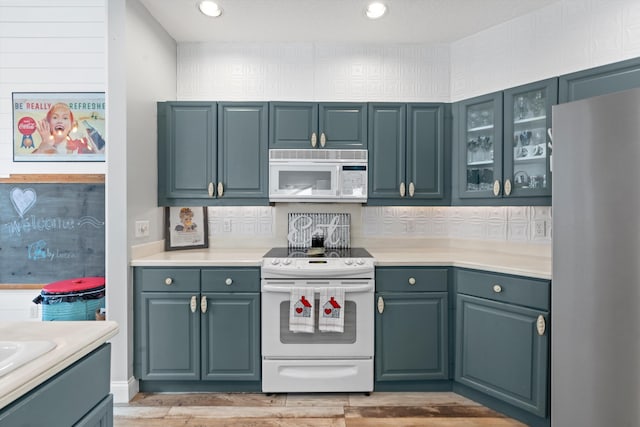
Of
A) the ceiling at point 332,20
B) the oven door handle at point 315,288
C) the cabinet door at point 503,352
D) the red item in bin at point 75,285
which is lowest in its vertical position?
the cabinet door at point 503,352

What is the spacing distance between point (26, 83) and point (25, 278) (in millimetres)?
1662

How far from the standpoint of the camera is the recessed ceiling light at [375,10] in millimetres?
2461

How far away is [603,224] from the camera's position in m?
1.53

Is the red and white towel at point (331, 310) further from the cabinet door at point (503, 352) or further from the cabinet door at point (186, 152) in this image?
the cabinet door at point (186, 152)

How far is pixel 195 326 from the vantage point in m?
2.38

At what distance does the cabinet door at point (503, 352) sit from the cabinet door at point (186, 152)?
2.14 meters

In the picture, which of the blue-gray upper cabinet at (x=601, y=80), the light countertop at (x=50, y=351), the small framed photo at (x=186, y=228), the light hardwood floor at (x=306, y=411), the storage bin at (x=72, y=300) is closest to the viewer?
the light countertop at (x=50, y=351)

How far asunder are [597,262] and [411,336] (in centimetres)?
124

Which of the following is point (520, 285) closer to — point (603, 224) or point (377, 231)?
point (603, 224)

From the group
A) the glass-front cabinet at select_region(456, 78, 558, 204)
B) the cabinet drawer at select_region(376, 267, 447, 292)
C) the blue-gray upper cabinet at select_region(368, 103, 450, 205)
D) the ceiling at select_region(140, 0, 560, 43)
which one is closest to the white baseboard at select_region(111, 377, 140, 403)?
the cabinet drawer at select_region(376, 267, 447, 292)

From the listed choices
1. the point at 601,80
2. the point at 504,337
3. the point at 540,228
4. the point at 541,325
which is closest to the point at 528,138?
the point at 601,80

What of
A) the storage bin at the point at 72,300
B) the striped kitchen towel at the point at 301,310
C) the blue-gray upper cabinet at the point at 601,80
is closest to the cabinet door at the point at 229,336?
the striped kitchen towel at the point at 301,310

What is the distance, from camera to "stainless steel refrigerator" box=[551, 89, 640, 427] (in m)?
1.47

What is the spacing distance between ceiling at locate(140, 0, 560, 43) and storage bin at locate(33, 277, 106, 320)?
2.12 meters
